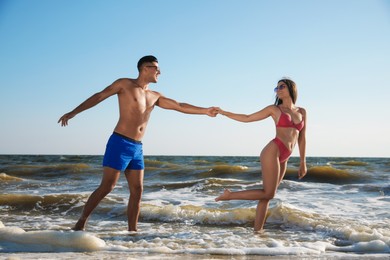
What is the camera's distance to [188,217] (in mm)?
7613

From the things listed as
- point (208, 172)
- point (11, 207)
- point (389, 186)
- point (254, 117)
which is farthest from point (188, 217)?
point (208, 172)

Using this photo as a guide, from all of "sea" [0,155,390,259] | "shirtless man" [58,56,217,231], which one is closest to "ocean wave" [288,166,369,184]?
"sea" [0,155,390,259]

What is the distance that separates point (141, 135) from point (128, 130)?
0.71ft

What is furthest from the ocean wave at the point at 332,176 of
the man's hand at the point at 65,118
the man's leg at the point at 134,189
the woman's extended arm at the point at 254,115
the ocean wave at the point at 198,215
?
the man's hand at the point at 65,118

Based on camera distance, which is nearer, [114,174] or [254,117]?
[114,174]

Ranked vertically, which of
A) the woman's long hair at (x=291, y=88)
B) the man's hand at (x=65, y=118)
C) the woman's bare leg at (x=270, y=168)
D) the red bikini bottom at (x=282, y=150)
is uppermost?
the woman's long hair at (x=291, y=88)

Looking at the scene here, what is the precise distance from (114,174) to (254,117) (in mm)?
1967

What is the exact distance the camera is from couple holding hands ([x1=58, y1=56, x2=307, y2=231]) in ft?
17.6

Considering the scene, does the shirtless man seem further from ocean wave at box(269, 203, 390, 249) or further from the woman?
ocean wave at box(269, 203, 390, 249)

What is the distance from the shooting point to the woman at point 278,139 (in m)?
5.56

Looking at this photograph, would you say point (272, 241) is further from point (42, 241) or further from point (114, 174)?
point (42, 241)

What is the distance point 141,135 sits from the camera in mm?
5578

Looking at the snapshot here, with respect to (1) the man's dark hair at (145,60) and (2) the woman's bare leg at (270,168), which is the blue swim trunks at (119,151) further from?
(2) the woman's bare leg at (270,168)

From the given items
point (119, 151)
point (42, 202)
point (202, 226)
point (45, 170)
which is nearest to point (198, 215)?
point (202, 226)
